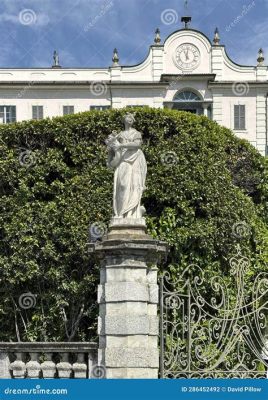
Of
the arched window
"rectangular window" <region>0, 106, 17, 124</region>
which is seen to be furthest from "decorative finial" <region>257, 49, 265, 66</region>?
"rectangular window" <region>0, 106, 17, 124</region>

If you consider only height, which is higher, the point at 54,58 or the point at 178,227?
the point at 54,58

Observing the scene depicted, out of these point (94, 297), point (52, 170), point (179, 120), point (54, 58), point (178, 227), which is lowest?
point (94, 297)

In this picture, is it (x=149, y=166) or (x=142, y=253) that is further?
(x=149, y=166)

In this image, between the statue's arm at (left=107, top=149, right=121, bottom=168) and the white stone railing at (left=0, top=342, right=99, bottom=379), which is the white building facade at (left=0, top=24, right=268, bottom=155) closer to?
the statue's arm at (left=107, top=149, right=121, bottom=168)

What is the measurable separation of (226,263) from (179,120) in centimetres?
432

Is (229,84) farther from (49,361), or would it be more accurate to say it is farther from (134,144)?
(49,361)

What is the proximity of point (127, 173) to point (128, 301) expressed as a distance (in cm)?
213

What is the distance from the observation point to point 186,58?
32.8m

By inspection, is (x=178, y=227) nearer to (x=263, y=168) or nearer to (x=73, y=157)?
(x=73, y=157)

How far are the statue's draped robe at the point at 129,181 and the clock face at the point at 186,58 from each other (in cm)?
2216

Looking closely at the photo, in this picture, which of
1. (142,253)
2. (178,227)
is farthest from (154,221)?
(142,253)

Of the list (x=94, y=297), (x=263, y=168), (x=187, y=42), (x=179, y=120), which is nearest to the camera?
(x=94, y=297)

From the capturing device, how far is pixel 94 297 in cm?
1822

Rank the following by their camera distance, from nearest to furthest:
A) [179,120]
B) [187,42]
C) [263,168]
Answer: [179,120] < [263,168] < [187,42]
